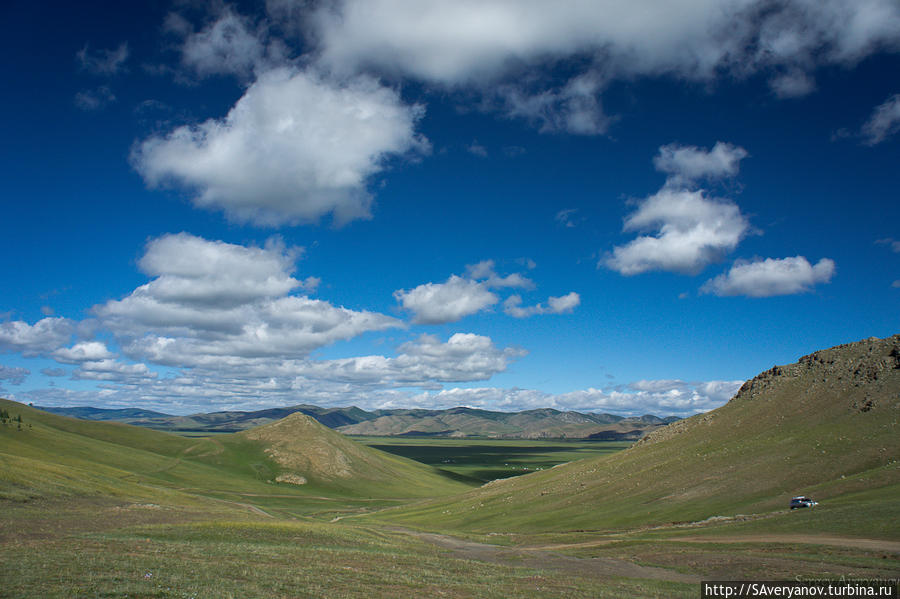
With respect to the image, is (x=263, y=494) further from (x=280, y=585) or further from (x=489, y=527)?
(x=280, y=585)

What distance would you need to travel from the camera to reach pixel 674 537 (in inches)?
2003

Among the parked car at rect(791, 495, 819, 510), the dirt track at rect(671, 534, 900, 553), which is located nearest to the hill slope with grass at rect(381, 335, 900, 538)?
the dirt track at rect(671, 534, 900, 553)

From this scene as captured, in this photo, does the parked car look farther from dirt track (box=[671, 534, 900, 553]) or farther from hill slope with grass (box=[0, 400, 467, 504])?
hill slope with grass (box=[0, 400, 467, 504])

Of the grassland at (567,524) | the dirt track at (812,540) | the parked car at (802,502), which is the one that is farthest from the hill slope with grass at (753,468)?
the parked car at (802,502)

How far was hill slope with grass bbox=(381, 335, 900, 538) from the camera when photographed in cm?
6141

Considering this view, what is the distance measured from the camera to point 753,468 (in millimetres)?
73562

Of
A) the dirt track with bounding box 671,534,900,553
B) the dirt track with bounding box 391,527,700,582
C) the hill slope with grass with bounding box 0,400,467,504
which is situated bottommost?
the hill slope with grass with bounding box 0,400,467,504

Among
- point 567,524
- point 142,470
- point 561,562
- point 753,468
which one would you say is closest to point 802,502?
point 753,468

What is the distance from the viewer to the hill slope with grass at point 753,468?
61.4m

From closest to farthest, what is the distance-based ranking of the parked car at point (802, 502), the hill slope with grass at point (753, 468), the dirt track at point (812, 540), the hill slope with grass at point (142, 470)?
1. the dirt track at point (812, 540)
2. the parked car at point (802, 502)
3. the hill slope with grass at point (753, 468)
4. the hill slope with grass at point (142, 470)

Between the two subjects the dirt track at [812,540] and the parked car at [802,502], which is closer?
the dirt track at [812,540]

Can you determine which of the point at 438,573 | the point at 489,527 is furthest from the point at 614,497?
the point at 438,573

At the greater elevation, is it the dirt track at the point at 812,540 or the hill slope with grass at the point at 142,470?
the dirt track at the point at 812,540

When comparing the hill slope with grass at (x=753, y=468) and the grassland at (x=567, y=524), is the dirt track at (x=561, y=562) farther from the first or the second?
the hill slope with grass at (x=753, y=468)
